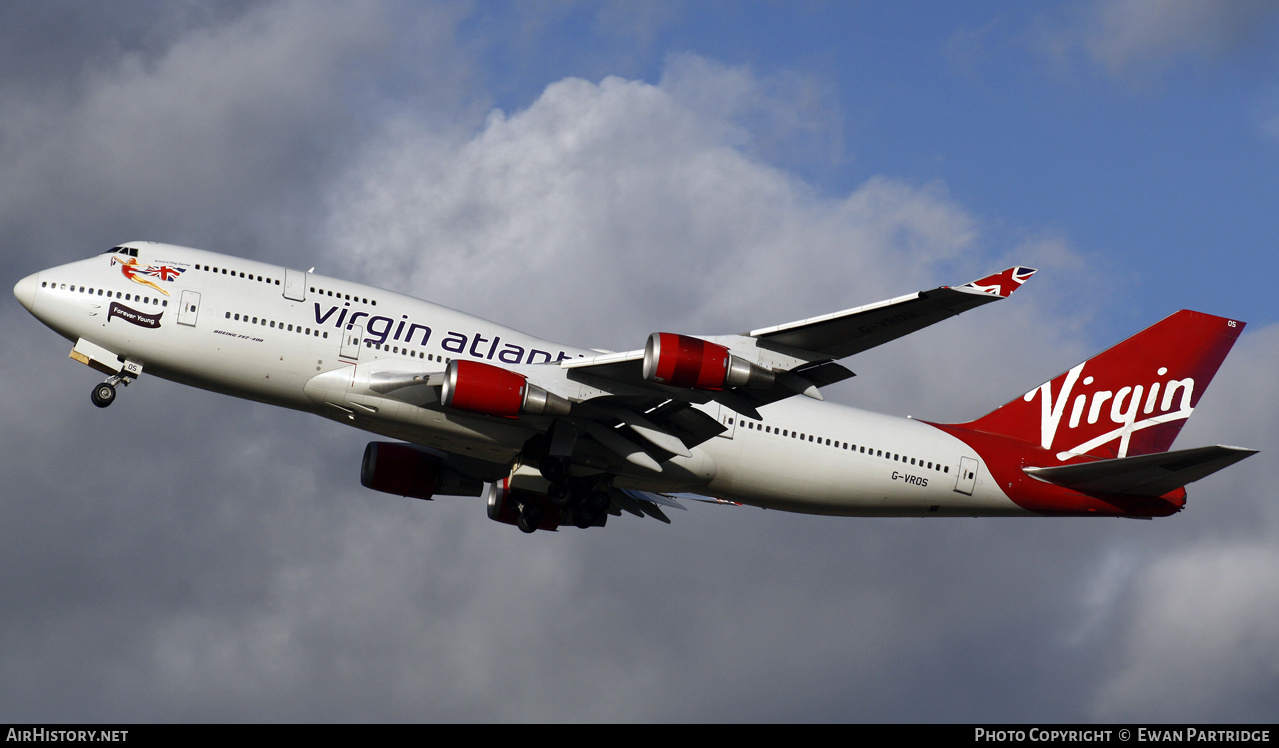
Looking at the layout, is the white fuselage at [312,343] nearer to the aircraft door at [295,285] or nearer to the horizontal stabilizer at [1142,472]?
the aircraft door at [295,285]

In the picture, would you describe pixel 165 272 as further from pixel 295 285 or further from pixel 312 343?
pixel 312 343

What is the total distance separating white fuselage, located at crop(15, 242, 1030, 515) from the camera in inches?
1272

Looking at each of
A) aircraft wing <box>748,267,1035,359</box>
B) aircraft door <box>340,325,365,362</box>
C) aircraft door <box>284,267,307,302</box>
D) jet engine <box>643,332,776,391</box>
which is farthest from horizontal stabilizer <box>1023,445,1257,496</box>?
aircraft door <box>284,267,307,302</box>

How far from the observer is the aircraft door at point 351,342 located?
3266 centimetres

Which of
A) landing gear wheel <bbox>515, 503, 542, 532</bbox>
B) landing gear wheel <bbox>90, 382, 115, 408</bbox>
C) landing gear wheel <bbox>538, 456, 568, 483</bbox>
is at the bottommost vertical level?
landing gear wheel <bbox>515, 503, 542, 532</bbox>

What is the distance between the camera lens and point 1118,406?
4072 cm

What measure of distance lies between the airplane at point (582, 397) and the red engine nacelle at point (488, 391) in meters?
0.05

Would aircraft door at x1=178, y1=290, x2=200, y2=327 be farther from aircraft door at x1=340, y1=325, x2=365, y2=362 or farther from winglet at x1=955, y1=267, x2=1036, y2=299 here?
winglet at x1=955, y1=267, x2=1036, y2=299

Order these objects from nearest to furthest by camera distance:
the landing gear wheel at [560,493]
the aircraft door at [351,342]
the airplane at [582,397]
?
the airplane at [582,397] < the aircraft door at [351,342] < the landing gear wheel at [560,493]

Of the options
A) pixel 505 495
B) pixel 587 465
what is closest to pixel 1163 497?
pixel 587 465

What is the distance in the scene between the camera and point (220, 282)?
3291 centimetres

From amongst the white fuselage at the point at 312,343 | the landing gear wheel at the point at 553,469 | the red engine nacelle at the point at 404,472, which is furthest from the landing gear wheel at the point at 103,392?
the landing gear wheel at the point at 553,469

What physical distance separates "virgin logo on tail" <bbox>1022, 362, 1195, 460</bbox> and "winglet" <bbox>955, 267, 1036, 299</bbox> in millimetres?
15066
